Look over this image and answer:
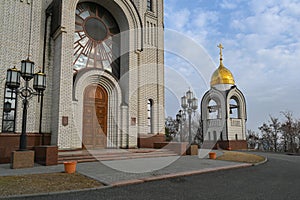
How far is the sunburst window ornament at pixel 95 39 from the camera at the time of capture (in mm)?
12391

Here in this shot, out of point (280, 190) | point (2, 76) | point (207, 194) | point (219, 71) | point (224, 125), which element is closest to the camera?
point (207, 194)

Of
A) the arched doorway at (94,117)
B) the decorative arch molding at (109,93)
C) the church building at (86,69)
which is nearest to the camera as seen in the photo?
the church building at (86,69)

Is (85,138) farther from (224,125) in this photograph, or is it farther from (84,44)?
(224,125)

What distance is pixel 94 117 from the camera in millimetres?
12141

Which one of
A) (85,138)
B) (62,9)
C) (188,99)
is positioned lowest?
(85,138)

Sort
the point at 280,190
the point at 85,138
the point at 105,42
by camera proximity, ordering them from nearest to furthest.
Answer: the point at 280,190, the point at 85,138, the point at 105,42

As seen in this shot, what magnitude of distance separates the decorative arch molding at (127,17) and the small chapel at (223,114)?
14.6 meters

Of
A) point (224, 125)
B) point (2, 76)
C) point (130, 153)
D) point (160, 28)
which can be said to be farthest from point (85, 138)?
point (224, 125)

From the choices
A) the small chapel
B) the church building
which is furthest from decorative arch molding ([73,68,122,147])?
the small chapel

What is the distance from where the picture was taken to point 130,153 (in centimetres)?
1032

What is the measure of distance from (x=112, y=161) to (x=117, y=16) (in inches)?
347

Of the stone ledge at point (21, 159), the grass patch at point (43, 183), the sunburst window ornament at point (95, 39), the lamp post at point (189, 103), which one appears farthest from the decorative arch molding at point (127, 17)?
the grass patch at point (43, 183)

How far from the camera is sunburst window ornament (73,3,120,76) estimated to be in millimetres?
12391

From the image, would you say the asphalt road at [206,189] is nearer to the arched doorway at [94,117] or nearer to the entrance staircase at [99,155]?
the entrance staircase at [99,155]
